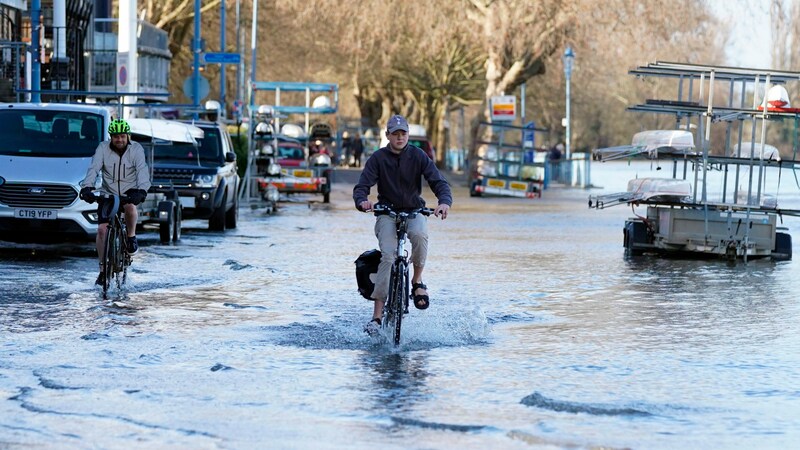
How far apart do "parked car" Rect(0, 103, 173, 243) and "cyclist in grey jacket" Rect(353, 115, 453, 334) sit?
7791 millimetres

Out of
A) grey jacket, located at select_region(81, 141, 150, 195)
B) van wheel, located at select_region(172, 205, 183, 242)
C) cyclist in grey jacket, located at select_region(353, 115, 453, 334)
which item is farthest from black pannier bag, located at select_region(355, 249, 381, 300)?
van wheel, located at select_region(172, 205, 183, 242)

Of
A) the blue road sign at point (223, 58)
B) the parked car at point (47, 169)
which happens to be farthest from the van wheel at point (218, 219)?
the blue road sign at point (223, 58)

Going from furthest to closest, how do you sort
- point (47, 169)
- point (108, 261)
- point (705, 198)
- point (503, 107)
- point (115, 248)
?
point (503, 107)
point (705, 198)
point (47, 169)
point (115, 248)
point (108, 261)

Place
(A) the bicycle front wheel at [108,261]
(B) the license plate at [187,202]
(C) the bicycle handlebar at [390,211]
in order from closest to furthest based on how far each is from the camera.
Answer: (C) the bicycle handlebar at [390,211] → (A) the bicycle front wheel at [108,261] → (B) the license plate at [187,202]

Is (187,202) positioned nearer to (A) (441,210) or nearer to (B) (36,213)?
(B) (36,213)

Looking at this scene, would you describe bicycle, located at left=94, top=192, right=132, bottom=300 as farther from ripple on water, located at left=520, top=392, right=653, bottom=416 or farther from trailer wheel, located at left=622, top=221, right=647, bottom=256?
trailer wheel, located at left=622, top=221, right=647, bottom=256

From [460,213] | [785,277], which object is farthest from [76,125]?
[460,213]

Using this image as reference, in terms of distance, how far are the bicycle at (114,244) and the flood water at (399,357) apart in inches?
9.1

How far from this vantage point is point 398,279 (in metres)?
11.7

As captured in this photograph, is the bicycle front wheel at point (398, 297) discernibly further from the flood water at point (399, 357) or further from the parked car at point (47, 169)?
the parked car at point (47, 169)

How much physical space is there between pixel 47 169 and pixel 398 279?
8.74 metres

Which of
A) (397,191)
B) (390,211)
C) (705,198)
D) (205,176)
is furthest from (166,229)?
(390,211)

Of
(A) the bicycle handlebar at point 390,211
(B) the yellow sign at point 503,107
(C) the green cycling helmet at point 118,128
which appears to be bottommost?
(A) the bicycle handlebar at point 390,211

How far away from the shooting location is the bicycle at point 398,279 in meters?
11.5
